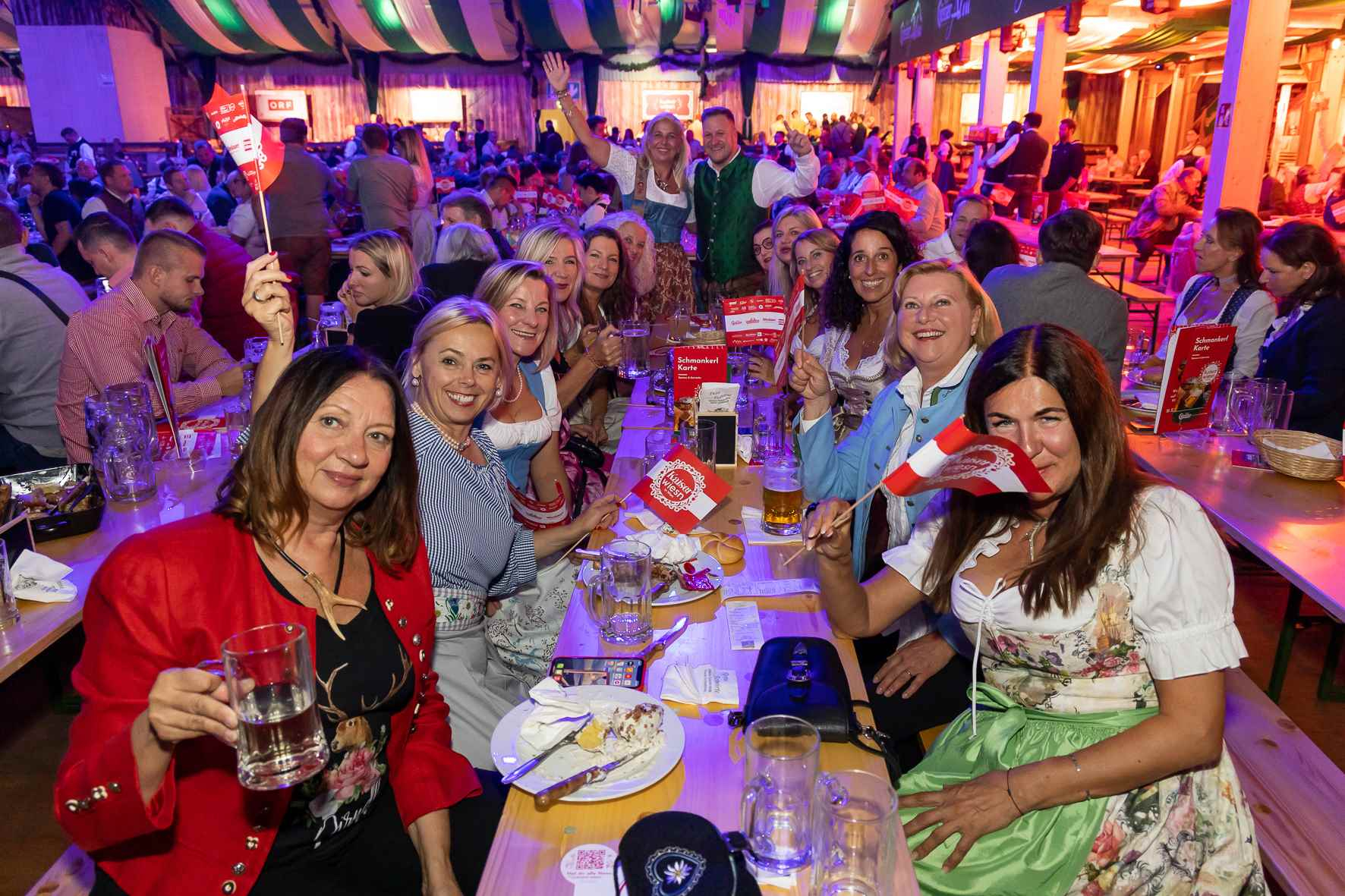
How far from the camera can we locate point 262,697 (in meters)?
1.21

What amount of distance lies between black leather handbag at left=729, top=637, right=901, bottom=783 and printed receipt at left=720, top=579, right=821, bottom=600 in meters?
0.43

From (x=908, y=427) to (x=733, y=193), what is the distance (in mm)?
3487

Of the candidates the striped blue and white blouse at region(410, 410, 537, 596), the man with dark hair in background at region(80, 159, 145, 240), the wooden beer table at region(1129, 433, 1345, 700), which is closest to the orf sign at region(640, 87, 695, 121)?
the man with dark hair in background at region(80, 159, 145, 240)

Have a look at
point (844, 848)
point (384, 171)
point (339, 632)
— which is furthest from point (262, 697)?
point (384, 171)

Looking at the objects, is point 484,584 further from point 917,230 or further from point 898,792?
point 917,230

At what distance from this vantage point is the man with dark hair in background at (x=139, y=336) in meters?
3.47

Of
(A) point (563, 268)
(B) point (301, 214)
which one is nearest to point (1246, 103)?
(A) point (563, 268)

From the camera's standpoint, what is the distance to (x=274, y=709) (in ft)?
3.98

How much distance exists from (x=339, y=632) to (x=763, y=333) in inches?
99.2

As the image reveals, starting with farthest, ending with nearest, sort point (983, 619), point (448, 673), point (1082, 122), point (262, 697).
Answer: point (1082, 122) → point (448, 673) → point (983, 619) → point (262, 697)

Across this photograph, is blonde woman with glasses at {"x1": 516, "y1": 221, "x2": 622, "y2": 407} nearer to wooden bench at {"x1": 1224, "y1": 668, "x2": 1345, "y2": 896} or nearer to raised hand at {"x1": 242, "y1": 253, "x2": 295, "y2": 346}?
raised hand at {"x1": 242, "y1": 253, "x2": 295, "y2": 346}

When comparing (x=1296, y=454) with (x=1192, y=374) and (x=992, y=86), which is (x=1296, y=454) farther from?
(x=992, y=86)

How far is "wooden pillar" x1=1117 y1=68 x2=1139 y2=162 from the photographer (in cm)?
2006

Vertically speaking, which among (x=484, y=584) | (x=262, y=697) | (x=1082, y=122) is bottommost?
(x=484, y=584)
